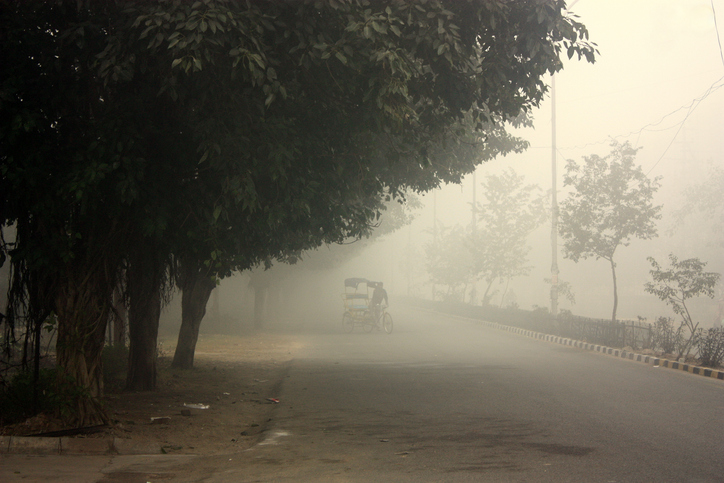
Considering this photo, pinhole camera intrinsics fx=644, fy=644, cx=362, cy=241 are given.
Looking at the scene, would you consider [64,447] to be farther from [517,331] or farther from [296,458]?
[517,331]

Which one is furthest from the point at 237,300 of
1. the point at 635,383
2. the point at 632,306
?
the point at 635,383

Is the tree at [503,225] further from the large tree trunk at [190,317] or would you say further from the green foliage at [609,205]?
the large tree trunk at [190,317]

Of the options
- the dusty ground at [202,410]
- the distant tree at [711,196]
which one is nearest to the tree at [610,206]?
the dusty ground at [202,410]

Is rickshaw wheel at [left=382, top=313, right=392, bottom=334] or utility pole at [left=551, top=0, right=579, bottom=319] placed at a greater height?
utility pole at [left=551, top=0, right=579, bottom=319]

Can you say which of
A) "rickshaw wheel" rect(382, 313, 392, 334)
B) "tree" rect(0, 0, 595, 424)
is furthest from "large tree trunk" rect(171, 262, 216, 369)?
"rickshaw wheel" rect(382, 313, 392, 334)

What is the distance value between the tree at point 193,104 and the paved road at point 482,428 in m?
2.41

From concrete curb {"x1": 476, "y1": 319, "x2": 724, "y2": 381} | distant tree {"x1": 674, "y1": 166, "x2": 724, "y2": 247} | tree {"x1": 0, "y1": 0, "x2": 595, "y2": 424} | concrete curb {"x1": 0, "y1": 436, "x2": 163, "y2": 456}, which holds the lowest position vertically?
concrete curb {"x1": 0, "y1": 436, "x2": 163, "y2": 456}

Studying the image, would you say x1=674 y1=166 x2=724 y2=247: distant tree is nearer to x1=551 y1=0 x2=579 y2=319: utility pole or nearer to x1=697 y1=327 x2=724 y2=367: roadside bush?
x1=551 y1=0 x2=579 y2=319: utility pole

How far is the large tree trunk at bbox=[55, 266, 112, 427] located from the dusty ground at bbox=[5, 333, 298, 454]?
337 mm

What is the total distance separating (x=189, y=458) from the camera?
6.82m

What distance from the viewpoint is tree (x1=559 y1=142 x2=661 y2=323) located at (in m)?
22.9

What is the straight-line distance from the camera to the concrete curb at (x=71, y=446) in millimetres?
6758

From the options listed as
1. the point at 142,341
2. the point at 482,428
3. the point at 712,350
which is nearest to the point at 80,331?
the point at 142,341

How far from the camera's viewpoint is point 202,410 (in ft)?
32.1
